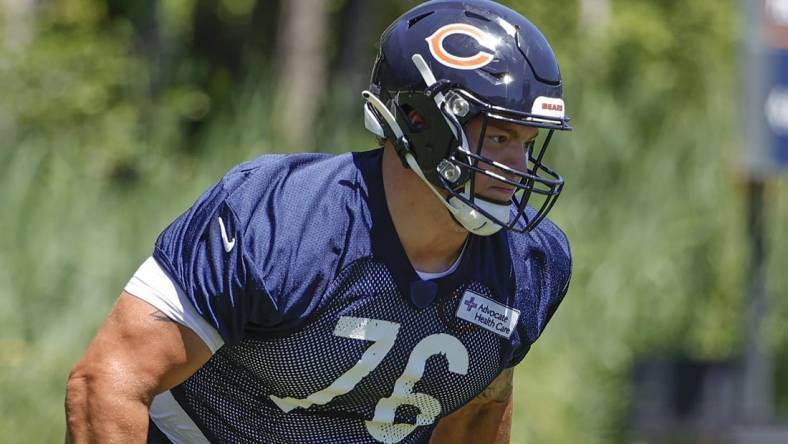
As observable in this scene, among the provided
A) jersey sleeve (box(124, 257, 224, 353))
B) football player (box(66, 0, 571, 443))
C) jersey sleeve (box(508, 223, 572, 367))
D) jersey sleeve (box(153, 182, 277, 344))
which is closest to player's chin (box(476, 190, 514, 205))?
football player (box(66, 0, 571, 443))

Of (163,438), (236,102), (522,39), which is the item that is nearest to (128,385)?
(163,438)

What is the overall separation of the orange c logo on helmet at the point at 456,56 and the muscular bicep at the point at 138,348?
2.79ft

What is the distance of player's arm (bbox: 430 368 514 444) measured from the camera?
3922 mm

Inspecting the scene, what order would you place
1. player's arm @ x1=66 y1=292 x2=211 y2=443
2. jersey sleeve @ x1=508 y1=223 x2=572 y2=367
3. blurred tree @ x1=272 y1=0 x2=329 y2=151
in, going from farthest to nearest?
blurred tree @ x1=272 y1=0 x2=329 y2=151
jersey sleeve @ x1=508 y1=223 x2=572 y2=367
player's arm @ x1=66 y1=292 x2=211 y2=443

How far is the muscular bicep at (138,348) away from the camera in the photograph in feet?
10.4

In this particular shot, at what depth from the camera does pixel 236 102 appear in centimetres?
959

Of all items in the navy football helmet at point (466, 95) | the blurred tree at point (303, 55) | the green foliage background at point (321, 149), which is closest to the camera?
the navy football helmet at point (466, 95)

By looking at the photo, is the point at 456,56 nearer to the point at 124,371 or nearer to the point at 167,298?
the point at 167,298

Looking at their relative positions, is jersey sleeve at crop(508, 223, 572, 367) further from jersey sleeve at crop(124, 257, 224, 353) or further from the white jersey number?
jersey sleeve at crop(124, 257, 224, 353)

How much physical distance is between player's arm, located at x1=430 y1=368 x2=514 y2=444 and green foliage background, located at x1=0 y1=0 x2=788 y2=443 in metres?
3.12

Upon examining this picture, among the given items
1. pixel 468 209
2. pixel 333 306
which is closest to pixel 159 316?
pixel 333 306

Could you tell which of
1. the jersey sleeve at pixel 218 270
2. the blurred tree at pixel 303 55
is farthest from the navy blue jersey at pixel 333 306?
the blurred tree at pixel 303 55

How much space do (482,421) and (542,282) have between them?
47 cm

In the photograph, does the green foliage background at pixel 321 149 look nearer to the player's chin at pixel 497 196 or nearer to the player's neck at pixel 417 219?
the player's neck at pixel 417 219
